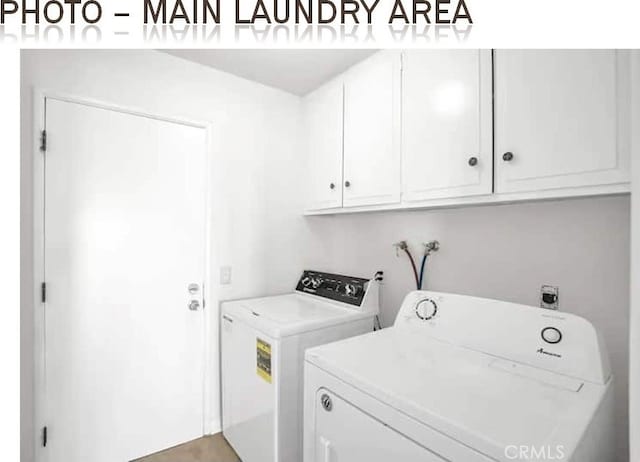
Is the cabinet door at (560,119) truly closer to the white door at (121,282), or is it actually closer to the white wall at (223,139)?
the white wall at (223,139)

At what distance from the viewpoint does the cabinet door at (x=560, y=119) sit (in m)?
0.97

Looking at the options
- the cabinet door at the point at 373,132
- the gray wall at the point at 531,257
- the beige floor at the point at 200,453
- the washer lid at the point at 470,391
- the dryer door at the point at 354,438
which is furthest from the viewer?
the beige floor at the point at 200,453

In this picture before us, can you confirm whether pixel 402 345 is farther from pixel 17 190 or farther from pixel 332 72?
pixel 332 72

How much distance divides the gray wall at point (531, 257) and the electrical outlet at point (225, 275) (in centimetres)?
95

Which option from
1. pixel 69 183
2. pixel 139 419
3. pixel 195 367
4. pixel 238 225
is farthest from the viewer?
pixel 238 225

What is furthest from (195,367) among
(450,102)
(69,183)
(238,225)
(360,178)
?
(450,102)

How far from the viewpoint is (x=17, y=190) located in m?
0.66

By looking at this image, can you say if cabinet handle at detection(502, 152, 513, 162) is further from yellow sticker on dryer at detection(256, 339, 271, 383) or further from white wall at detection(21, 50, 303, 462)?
white wall at detection(21, 50, 303, 462)

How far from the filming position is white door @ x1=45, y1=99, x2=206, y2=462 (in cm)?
161

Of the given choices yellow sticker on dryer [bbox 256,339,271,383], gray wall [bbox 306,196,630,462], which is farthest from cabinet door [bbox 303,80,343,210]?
yellow sticker on dryer [bbox 256,339,271,383]

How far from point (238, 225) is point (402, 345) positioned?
4.39 feet

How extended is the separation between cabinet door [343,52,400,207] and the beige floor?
164 cm

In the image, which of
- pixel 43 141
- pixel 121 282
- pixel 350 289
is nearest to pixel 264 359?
pixel 350 289

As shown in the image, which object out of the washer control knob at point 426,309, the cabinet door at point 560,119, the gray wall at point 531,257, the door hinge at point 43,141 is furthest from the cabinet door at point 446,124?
the door hinge at point 43,141
